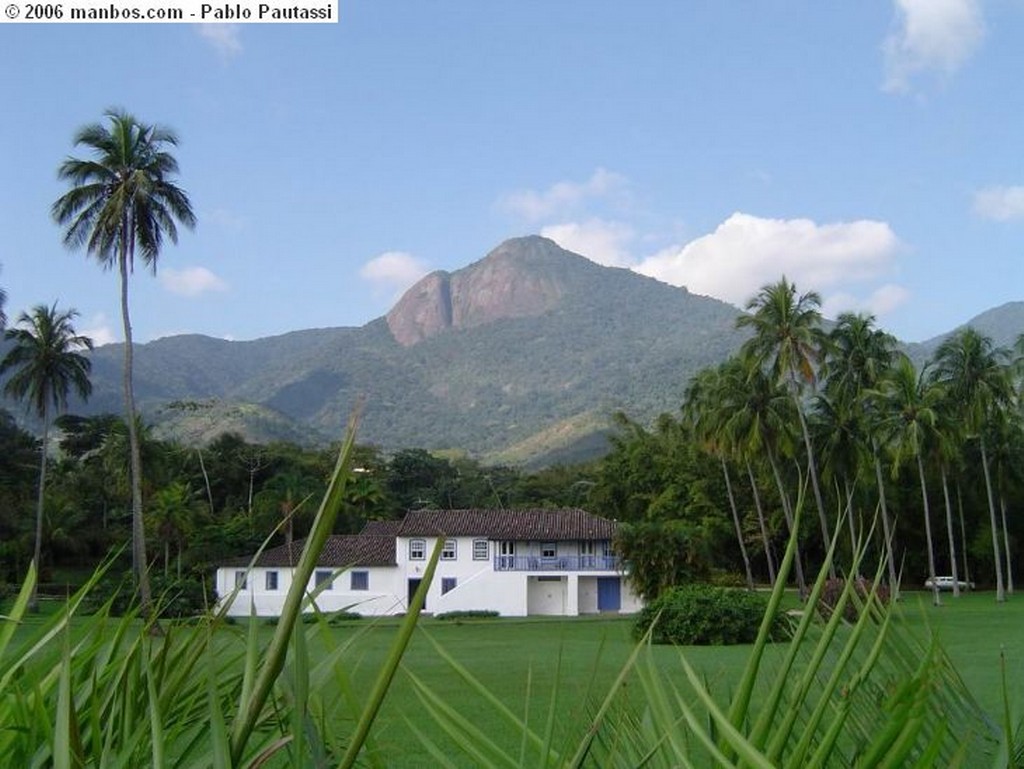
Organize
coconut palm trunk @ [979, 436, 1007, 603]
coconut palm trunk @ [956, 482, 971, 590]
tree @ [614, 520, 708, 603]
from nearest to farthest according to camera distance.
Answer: tree @ [614, 520, 708, 603] → coconut palm trunk @ [979, 436, 1007, 603] → coconut palm trunk @ [956, 482, 971, 590]

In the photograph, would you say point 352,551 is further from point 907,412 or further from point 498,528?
point 907,412

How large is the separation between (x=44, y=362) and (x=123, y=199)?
14.8 metres

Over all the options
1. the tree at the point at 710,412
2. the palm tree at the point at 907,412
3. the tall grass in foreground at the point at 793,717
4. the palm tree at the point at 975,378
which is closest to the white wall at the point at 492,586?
the tree at the point at 710,412

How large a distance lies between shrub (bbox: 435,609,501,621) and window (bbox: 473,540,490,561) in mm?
2690

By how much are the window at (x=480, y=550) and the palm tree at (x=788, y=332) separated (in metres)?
16.1

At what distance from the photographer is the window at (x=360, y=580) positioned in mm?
53000

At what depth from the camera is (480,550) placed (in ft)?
177

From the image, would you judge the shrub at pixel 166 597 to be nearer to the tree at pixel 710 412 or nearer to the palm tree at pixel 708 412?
the tree at pixel 710 412

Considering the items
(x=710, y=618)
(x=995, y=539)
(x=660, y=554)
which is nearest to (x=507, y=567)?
(x=660, y=554)

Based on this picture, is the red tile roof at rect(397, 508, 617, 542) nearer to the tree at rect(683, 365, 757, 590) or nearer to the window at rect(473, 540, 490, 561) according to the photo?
the window at rect(473, 540, 490, 561)

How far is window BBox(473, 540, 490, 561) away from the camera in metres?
53.8

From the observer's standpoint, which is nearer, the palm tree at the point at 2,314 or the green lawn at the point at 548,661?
the green lawn at the point at 548,661

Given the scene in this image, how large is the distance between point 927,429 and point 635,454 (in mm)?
19715

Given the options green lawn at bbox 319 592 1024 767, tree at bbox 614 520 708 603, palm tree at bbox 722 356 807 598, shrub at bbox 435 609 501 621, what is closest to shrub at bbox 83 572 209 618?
green lawn at bbox 319 592 1024 767
